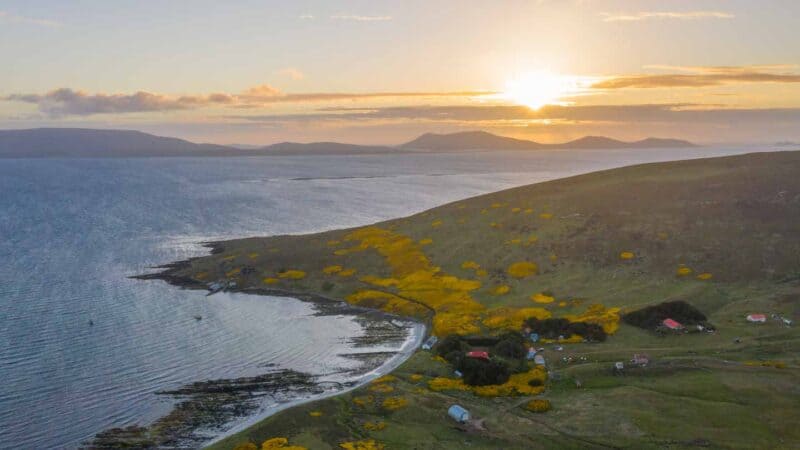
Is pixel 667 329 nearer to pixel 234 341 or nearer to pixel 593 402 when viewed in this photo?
pixel 593 402

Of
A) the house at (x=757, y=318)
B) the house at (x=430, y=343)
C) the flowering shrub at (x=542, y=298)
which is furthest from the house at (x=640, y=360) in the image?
the flowering shrub at (x=542, y=298)

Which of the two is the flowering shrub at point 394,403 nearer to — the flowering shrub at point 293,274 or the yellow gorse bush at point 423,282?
the yellow gorse bush at point 423,282

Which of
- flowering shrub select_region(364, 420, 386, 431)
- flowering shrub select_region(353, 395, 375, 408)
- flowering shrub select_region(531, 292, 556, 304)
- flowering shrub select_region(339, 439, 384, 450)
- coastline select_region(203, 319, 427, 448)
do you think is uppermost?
flowering shrub select_region(531, 292, 556, 304)

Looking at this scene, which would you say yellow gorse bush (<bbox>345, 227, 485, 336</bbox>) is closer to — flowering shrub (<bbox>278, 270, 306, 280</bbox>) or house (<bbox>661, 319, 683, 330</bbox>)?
flowering shrub (<bbox>278, 270, 306, 280</bbox>)

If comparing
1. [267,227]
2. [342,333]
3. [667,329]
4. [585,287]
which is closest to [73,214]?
[267,227]

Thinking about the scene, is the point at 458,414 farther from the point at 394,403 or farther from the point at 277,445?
the point at 277,445

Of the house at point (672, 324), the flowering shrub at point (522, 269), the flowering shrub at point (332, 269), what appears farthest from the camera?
the flowering shrub at point (332, 269)

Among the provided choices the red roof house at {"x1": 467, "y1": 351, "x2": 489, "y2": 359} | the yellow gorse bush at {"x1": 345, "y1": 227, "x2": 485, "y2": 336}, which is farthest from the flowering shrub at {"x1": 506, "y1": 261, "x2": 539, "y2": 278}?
the red roof house at {"x1": 467, "y1": 351, "x2": 489, "y2": 359}
